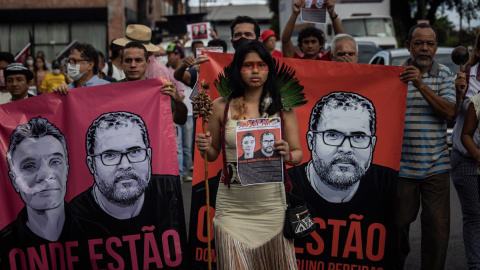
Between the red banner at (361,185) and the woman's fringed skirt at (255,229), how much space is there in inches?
48.2

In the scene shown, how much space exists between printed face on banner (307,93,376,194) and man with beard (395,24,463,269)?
32 centimetres

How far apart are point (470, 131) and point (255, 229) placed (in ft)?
6.46

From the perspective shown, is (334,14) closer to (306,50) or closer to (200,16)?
(306,50)

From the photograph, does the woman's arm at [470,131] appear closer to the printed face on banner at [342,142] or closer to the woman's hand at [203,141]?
the printed face on banner at [342,142]

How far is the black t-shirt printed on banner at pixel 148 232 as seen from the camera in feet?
19.1

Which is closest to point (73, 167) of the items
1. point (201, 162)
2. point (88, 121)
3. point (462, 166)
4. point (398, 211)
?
point (88, 121)

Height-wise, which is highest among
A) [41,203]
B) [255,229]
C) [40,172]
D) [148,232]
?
[40,172]

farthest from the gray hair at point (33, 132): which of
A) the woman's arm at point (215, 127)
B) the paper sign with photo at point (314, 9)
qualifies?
the paper sign with photo at point (314, 9)

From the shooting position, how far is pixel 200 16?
30141 millimetres

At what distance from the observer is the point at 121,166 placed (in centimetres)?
591

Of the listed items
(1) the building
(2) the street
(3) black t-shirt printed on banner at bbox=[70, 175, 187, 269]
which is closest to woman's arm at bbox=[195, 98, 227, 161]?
(3) black t-shirt printed on banner at bbox=[70, 175, 187, 269]

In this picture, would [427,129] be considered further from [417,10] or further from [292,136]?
[417,10]

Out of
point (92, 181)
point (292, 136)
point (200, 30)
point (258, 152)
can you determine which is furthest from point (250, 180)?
point (200, 30)

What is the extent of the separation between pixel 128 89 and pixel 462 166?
2645 mm
